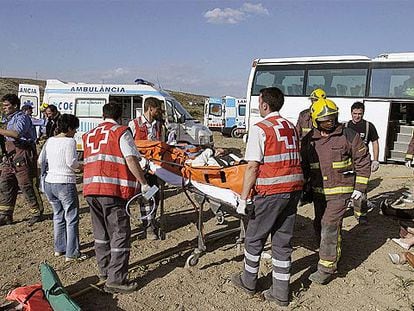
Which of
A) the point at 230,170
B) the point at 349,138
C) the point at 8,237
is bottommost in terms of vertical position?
the point at 8,237

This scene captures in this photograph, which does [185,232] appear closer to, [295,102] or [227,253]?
[227,253]

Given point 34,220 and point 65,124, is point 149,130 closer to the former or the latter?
point 65,124

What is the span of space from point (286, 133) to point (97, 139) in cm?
178

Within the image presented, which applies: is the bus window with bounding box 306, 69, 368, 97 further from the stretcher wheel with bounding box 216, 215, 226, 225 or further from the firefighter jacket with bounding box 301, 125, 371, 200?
the firefighter jacket with bounding box 301, 125, 371, 200

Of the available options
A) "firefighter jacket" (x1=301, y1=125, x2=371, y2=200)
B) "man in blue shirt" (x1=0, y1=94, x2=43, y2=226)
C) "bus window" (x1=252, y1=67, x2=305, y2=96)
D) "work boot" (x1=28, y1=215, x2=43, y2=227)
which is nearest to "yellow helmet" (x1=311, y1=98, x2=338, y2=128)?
"firefighter jacket" (x1=301, y1=125, x2=371, y2=200)

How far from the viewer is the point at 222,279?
4.50m

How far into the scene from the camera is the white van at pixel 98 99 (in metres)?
14.1

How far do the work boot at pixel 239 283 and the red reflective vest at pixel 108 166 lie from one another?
1.37 m

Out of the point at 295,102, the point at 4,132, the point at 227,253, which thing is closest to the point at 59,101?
the point at 295,102

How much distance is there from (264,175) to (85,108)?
11554 mm

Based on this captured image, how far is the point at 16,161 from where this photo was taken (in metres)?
6.10

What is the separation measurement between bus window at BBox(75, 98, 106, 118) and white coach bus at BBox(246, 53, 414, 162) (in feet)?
17.5

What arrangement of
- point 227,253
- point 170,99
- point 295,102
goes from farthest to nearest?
point 170,99 → point 295,102 → point 227,253

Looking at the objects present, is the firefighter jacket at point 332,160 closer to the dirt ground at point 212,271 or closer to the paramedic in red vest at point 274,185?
the paramedic in red vest at point 274,185
